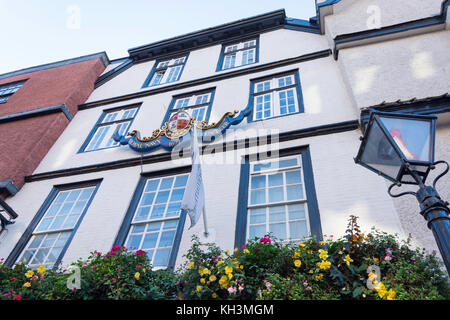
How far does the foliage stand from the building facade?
0.99 m

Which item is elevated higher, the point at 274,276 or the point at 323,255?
the point at 323,255

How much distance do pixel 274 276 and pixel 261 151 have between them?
380 cm

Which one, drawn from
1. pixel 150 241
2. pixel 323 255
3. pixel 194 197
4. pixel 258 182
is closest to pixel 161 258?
pixel 150 241

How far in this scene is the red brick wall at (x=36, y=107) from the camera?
30.4 ft

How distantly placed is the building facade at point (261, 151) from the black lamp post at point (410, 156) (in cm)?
217

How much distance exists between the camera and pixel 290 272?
4.27m

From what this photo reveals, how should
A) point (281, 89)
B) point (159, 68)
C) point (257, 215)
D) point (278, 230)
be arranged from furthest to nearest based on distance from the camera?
point (159, 68)
point (281, 89)
point (257, 215)
point (278, 230)

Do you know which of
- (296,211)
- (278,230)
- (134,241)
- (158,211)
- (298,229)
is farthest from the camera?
(158,211)

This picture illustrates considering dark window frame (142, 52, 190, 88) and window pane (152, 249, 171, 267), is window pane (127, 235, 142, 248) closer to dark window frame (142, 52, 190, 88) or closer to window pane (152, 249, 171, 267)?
window pane (152, 249, 171, 267)

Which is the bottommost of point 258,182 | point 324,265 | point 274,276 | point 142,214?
point 274,276

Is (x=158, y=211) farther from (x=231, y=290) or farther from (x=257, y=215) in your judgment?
(x=231, y=290)

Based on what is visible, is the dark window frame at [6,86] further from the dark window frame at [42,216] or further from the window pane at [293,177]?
the window pane at [293,177]

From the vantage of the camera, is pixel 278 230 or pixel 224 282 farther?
pixel 278 230

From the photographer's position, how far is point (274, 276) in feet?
13.1
